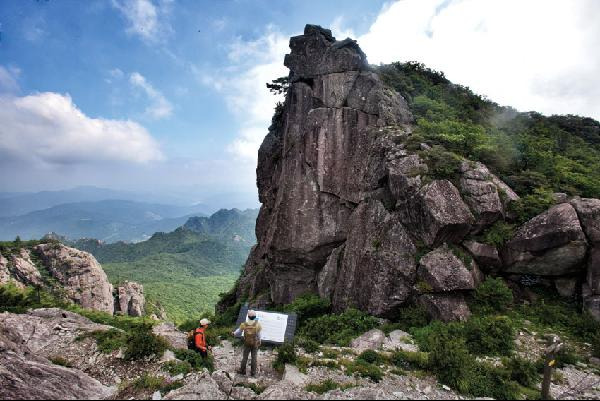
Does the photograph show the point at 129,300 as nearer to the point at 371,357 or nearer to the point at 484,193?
the point at 371,357

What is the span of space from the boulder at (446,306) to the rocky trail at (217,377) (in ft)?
7.70

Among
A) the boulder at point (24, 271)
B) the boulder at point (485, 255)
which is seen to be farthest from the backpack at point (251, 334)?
the boulder at point (24, 271)

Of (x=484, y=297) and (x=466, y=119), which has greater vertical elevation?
(x=466, y=119)

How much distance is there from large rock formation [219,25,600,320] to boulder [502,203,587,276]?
54 millimetres

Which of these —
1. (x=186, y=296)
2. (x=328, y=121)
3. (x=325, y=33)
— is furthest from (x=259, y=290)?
(x=186, y=296)

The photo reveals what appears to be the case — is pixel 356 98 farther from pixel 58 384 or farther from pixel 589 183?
pixel 58 384

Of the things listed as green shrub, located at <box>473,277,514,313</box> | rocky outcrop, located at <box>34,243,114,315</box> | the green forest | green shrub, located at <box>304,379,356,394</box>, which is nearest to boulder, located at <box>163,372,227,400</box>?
green shrub, located at <box>304,379,356,394</box>

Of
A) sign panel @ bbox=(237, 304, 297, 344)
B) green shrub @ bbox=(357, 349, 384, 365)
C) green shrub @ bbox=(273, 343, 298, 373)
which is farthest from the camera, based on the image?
sign panel @ bbox=(237, 304, 297, 344)

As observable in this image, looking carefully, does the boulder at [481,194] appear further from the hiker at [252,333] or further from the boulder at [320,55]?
the boulder at [320,55]

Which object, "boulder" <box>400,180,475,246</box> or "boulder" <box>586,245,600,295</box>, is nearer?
"boulder" <box>586,245,600,295</box>

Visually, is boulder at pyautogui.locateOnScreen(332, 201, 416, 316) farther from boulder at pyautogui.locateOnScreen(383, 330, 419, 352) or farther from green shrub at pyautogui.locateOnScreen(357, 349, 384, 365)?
green shrub at pyautogui.locateOnScreen(357, 349, 384, 365)

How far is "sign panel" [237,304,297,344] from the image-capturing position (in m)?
15.5

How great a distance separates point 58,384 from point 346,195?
21.3 m

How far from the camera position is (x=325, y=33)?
→ 3331 cm
